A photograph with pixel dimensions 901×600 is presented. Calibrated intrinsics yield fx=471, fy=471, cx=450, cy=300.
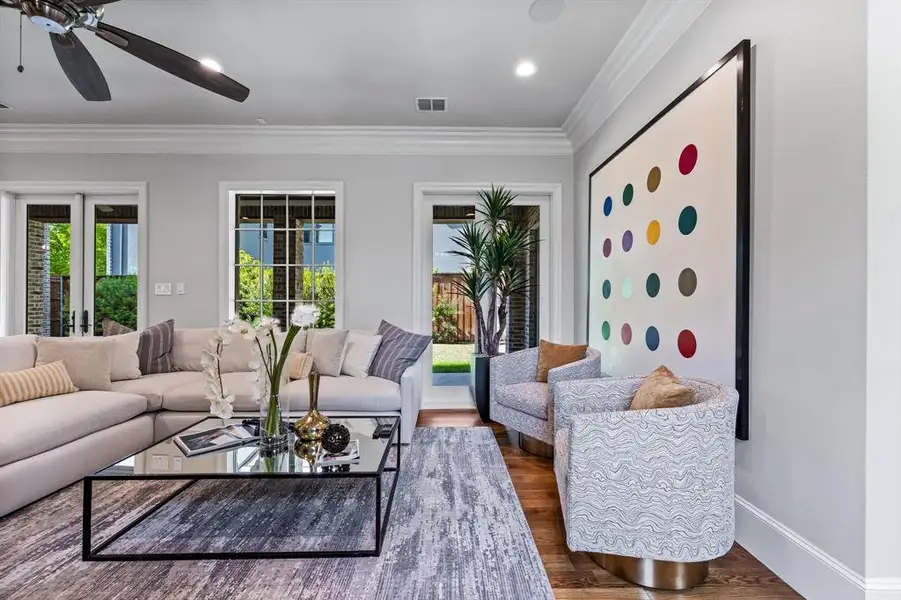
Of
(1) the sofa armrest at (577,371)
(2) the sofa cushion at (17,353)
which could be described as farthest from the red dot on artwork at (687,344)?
(2) the sofa cushion at (17,353)

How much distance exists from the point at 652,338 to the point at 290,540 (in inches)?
89.7

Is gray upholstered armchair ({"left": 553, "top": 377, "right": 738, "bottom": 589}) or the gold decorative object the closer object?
gray upholstered armchair ({"left": 553, "top": 377, "right": 738, "bottom": 589})

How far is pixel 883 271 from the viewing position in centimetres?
149

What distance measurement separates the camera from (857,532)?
1.53 meters

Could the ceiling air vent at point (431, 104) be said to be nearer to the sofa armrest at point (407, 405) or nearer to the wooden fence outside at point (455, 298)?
the wooden fence outside at point (455, 298)

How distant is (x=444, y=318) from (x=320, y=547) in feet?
9.87

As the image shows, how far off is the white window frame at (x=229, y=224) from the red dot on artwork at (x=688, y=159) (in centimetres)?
309

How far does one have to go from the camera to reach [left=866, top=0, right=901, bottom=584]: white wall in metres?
1.48

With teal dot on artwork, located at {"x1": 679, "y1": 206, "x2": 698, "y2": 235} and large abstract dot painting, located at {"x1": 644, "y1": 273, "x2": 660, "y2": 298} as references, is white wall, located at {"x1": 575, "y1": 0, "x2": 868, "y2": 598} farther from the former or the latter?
large abstract dot painting, located at {"x1": 644, "y1": 273, "x2": 660, "y2": 298}

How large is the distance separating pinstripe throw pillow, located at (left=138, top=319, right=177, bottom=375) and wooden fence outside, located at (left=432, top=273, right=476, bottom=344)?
239 centimetres

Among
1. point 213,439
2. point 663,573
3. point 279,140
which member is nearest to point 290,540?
point 213,439

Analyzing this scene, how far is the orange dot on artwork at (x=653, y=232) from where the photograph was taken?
112 inches

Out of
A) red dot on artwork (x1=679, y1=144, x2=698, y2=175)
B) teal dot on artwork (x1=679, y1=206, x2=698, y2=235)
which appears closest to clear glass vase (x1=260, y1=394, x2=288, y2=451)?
teal dot on artwork (x1=679, y1=206, x2=698, y2=235)

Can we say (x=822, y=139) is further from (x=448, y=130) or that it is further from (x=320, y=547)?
(x=448, y=130)
